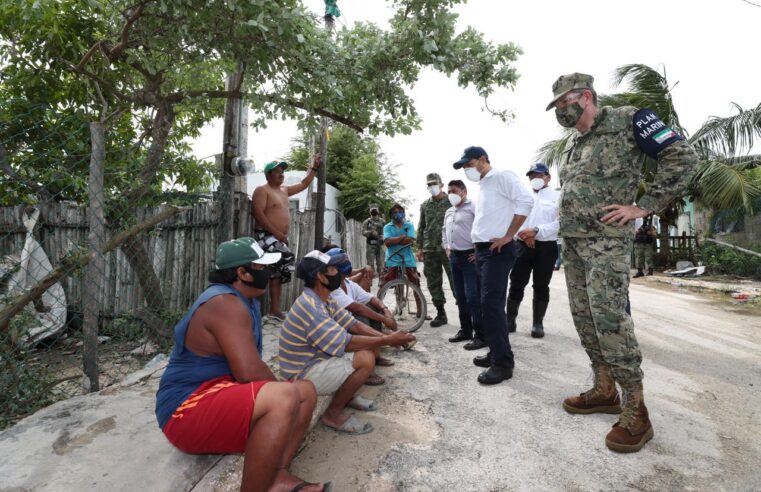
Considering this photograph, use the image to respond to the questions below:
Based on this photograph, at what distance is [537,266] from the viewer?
4930mm

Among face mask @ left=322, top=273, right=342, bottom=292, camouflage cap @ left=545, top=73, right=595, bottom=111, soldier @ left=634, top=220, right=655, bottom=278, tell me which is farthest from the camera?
soldier @ left=634, top=220, right=655, bottom=278

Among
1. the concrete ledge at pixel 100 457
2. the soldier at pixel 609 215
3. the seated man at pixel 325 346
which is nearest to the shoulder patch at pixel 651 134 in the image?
the soldier at pixel 609 215

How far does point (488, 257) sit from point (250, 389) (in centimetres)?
237

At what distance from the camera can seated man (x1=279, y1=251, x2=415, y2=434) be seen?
2621 millimetres

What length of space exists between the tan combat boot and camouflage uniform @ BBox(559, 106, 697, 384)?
0.12 metres

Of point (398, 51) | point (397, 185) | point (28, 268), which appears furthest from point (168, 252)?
point (397, 185)

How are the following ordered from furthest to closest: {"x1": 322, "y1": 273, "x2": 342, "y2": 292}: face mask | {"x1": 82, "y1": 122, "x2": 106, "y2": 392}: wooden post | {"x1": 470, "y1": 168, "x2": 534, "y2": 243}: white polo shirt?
{"x1": 470, "y1": 168, "x2": 534, "y2": 243}: white polo shirt → {"x1": 82, "y1": 122, "x2": 106, "y2": 392}: wooden post → {"x1": 322, "y1": 273, "x2": 342, "y2": 292}: face mask

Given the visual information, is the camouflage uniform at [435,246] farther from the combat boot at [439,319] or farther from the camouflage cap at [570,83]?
the camouflage cap at [570,83]

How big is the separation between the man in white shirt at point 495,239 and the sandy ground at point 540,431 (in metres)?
0.22

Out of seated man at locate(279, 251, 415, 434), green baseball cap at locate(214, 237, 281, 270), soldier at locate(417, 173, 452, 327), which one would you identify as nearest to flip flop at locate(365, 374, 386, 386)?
seated man at locate(279, 251, 415, 434)

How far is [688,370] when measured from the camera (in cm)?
383

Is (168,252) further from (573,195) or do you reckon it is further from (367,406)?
(573,195)

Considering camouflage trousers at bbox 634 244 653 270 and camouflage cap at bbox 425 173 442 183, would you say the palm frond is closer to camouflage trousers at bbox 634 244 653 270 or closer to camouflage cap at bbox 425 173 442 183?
camouflage trousers at bbox 634 244 653 270

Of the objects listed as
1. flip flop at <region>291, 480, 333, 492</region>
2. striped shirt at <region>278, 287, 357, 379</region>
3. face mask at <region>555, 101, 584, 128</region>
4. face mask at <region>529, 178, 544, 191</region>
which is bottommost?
flip flop at <region>291, 480, 333, 492</region>
